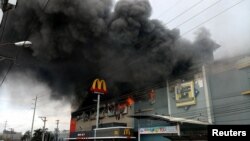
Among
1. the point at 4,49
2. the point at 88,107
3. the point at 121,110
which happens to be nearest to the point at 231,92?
the point at 121,110

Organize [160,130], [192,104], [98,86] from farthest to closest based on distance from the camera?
[98,86] < [160,130] < [192,104]

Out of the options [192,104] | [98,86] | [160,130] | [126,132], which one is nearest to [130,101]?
[98,86]

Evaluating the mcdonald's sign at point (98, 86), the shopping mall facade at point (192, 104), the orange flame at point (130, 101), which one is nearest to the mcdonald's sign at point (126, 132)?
the shopping mall facade at point (192, 104)

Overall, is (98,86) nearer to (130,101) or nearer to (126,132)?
(130,101)

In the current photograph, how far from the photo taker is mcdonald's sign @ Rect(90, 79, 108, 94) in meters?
34.8

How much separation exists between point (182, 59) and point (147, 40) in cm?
451

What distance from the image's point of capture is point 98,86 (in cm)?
3519

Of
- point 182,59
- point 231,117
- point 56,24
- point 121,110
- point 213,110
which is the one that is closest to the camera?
point 231,117

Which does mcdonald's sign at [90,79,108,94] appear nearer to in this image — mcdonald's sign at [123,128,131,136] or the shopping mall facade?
the shopping mall facade

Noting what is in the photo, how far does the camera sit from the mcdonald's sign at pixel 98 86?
34.8 metres

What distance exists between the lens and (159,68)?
29797 mm

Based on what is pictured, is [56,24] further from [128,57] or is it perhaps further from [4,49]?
[128,57]

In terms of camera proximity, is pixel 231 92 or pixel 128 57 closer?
pixel 231 92

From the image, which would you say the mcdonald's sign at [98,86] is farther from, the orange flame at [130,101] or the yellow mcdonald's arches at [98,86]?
the orange flame at [130,101]
